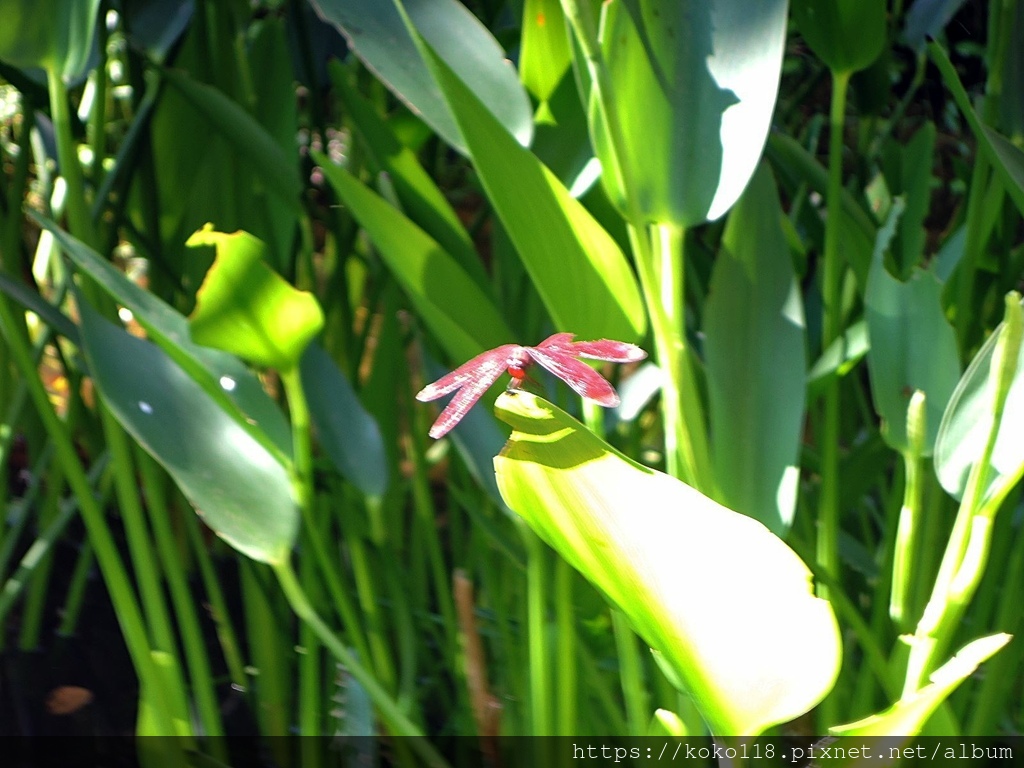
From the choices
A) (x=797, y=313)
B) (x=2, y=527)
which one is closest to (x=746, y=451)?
(x=797, y=313)

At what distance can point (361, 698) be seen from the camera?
17.7 inches

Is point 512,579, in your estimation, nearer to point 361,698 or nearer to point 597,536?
point 361,698

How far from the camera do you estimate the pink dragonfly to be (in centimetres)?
20

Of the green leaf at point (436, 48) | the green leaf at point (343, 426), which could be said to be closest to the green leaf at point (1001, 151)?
the green leaf at point (436, 48)

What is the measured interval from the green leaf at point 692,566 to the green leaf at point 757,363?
0.18 m

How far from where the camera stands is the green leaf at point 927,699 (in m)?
0.22

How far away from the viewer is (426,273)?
1.32 ft

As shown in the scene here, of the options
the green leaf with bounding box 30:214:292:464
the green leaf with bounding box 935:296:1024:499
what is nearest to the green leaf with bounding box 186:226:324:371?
the green leaf with bounding box 30:214:292:464

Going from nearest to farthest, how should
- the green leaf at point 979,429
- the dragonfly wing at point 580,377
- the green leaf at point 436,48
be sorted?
the dragonfly wing at point 580,377 < the green leaf at point 979,429 < the green leaf at point 436,48

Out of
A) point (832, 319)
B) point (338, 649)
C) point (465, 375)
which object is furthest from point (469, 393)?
point (832, 319)

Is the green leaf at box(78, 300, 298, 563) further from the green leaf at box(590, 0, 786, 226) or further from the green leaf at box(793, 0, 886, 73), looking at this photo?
the green leaf at box(793, 0, 886, 73)

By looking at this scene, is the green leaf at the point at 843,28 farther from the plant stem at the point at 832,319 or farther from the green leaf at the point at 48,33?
the green leaf at the point at 48,33

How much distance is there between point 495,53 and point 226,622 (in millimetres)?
371

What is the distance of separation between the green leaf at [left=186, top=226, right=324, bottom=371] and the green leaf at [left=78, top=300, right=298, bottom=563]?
4 cm
